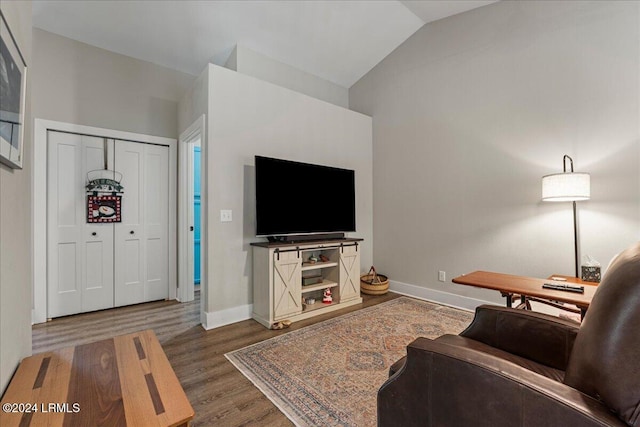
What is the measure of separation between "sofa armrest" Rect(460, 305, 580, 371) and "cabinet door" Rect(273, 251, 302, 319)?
5.71 ft

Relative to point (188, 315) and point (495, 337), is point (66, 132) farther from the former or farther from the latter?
point (495, 337)

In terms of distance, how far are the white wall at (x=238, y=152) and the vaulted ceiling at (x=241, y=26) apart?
66 centimetres

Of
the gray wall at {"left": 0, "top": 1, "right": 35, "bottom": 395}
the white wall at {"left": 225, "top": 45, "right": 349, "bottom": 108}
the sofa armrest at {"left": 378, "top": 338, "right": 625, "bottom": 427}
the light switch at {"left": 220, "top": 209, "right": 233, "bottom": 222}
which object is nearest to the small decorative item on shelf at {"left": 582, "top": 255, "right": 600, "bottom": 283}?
the sofa armrest at {"left": 378, "top": 338, "right": 625, "bottom": 427}

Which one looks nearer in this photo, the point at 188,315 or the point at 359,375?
the point at 359,375

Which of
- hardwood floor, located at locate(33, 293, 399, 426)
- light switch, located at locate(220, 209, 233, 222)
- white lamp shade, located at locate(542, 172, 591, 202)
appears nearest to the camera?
hardwood floor, located at locate(33, 293, 399, 426)

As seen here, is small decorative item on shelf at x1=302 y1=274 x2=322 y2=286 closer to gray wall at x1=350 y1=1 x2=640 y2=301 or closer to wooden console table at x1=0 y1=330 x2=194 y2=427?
gray wall at x1=350 y1=1 x2=640 y2=301

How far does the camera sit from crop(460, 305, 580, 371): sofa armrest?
1.34 metres

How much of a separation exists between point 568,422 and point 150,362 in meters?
1.39

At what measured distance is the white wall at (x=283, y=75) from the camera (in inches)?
137

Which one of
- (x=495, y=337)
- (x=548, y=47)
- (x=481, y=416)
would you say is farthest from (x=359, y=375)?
(x=548, y=47)

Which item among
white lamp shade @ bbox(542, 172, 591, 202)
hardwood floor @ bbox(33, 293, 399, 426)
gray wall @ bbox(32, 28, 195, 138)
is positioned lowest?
hardwood floor @ bbox(33, 293, 399, 426)

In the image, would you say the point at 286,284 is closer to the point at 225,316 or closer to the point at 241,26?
the point at 225,316

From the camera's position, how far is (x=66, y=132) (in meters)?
3.10

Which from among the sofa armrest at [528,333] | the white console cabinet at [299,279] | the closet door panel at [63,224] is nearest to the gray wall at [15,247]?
the white console cabinet at [299,279]
